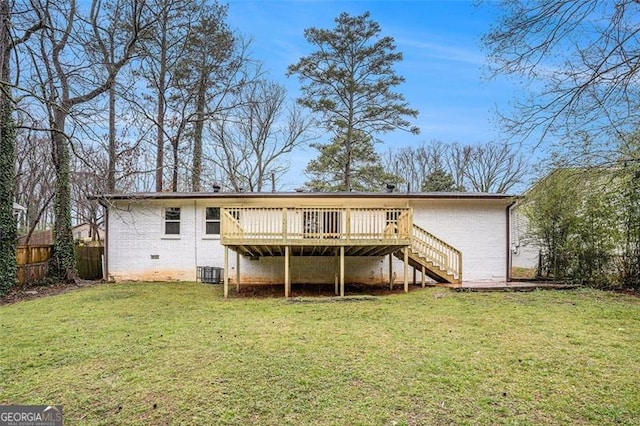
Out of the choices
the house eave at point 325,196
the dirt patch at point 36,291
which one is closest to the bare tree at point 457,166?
the house eave at point 325,196

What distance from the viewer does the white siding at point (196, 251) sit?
1279 cm

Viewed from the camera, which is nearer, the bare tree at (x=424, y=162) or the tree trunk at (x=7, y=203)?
the tree trunk at (x=7, y=203)

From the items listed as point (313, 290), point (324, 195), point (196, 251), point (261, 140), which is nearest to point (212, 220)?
point (196, 251)

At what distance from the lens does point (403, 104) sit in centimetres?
1997

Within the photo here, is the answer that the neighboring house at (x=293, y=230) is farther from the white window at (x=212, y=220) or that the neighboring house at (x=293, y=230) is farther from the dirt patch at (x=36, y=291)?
the dirt patch at (x=36, y=291)

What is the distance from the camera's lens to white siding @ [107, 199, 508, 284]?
12789mm

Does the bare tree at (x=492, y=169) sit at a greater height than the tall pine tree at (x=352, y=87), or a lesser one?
lesser

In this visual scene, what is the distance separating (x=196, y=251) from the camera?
12992mm

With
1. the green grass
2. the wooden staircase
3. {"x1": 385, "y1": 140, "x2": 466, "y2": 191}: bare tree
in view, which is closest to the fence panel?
the green grass

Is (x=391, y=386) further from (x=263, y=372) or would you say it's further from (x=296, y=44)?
(x=296, y=44)

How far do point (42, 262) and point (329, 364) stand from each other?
12.3m

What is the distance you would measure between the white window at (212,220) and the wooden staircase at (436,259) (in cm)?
614

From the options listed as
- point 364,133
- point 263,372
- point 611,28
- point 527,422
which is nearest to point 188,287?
point 263,372

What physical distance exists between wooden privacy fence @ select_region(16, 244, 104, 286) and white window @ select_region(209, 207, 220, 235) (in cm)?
523
